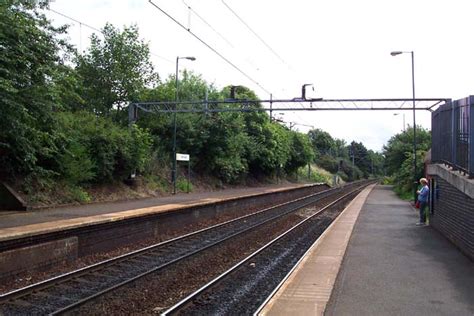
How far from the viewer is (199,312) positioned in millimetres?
7605

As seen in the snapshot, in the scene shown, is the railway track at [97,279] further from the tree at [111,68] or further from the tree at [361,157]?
the tree at [361,157]

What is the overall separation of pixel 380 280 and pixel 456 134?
14.8 ft

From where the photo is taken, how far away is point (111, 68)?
31594 millimetres

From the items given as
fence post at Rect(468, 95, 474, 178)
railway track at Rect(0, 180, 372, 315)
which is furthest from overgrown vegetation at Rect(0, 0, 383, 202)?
fence post at Rect(468, 95, 474, 178)

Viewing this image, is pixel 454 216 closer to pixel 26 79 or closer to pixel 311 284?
pixel 311 284

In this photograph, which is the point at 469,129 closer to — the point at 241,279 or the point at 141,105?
the point at 241,279

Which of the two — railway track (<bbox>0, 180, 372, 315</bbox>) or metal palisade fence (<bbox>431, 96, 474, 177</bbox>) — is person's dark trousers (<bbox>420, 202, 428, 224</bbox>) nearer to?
metal palisade fence (<bbox>431, 96, 474, 177</bbox>)

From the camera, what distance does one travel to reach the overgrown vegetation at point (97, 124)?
14.1 meters

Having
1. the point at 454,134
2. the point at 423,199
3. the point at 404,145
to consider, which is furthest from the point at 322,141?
the point at 454,134

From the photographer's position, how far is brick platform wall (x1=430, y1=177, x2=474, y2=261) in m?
9.70

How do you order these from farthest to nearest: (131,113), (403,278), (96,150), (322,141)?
(322,141) → (131,113) → (96,150) → (403,278)

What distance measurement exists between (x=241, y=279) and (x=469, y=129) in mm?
5122

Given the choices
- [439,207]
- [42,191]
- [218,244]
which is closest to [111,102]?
[42,191]

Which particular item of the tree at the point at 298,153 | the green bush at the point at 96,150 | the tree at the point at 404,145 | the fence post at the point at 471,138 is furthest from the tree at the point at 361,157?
the fence post at the point at 471,138
